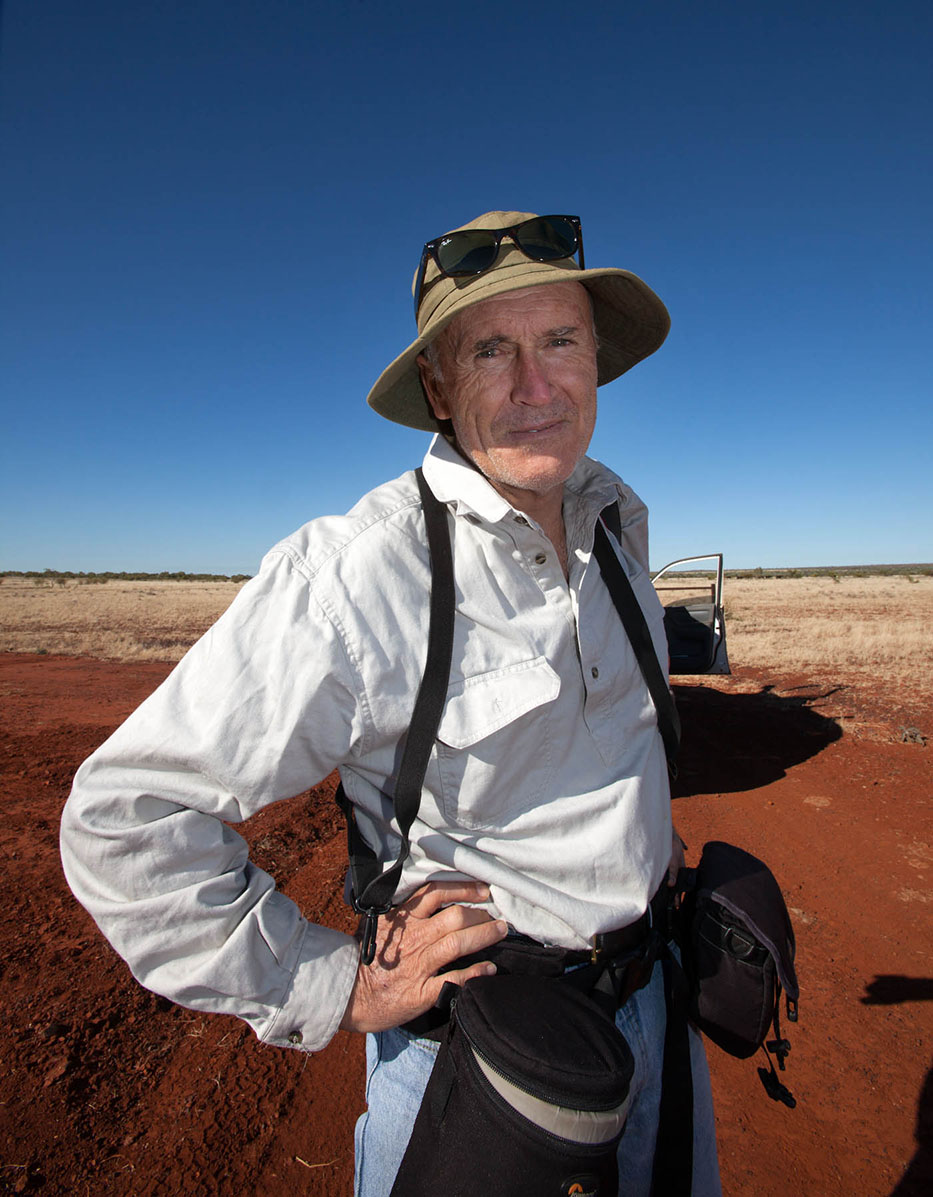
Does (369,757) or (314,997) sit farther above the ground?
(369,757)

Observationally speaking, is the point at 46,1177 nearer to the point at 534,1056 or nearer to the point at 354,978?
the point at 354,978

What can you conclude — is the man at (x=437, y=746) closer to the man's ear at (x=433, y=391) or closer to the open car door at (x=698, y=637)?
the man's ear at (x=433, y=391)

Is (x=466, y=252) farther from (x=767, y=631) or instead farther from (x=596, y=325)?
(x=767, y=631)

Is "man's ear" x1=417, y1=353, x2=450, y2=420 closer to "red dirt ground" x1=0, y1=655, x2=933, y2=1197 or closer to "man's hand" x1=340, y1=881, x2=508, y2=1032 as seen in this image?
"man's hand" x1=340, y1=881, x2=508, y2=1032

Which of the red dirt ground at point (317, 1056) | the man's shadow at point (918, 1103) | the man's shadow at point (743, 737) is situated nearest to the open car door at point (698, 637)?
the man's shadow at point (743, 737)

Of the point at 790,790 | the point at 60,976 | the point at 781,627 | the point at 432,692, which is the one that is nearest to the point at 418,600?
the point at 432,692

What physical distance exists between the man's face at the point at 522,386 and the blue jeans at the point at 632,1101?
1.34m

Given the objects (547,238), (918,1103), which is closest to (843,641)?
(918,1103)

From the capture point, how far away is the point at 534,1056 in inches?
41.6

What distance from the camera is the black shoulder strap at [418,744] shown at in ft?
4.22

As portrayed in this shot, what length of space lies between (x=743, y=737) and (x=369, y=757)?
6.90 metres

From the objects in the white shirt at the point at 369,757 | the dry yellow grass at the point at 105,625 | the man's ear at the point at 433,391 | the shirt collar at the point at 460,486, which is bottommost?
the dry yellow grass at the point at 105,625

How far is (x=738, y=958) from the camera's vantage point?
1.69 m

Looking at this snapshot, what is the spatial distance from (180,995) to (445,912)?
0.53 meters
